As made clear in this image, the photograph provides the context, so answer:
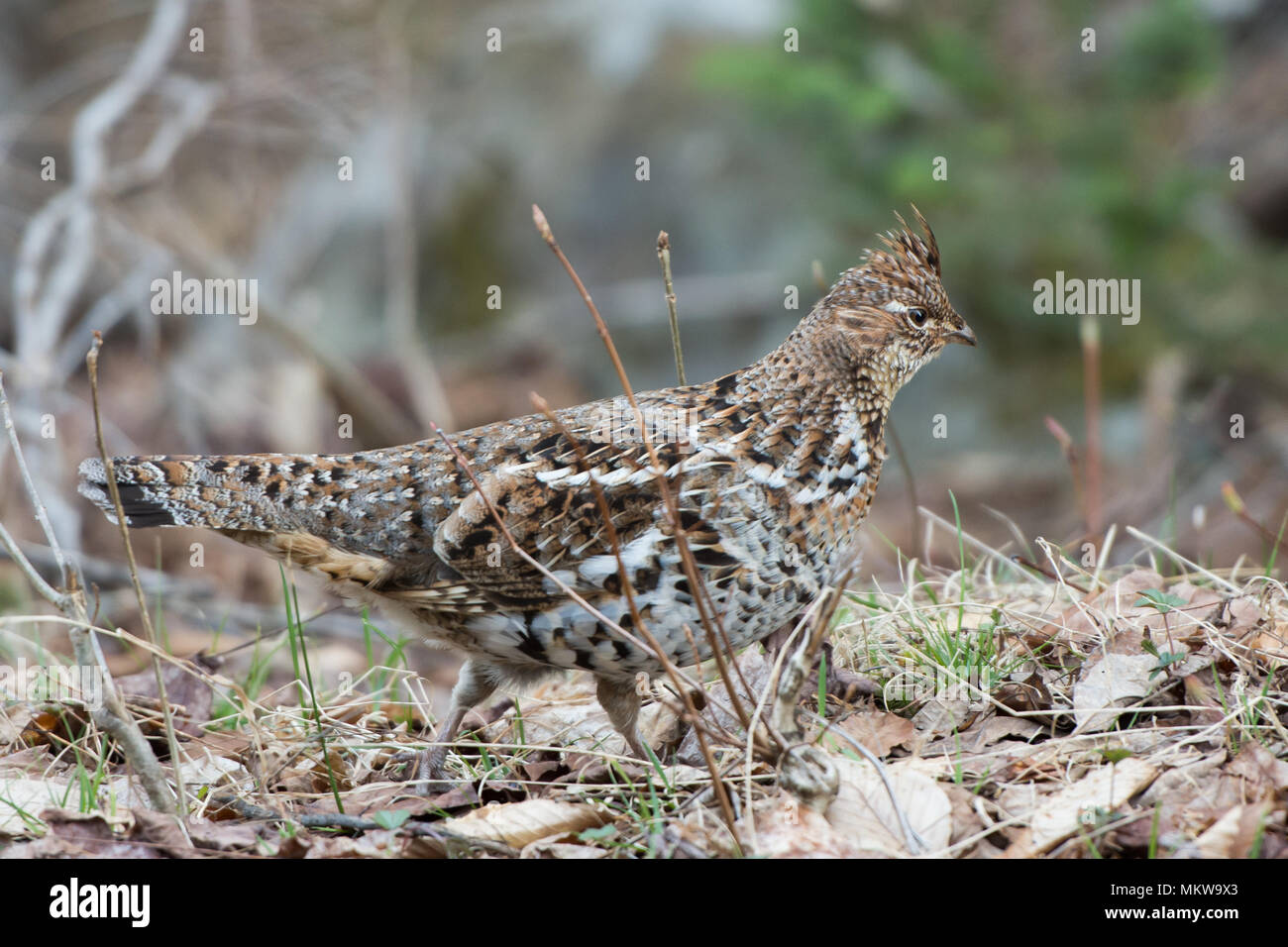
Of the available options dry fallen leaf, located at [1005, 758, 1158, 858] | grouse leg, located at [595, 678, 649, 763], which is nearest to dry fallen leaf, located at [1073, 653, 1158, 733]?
dry fallen leaf, located at [1005, 758, 1158, 858]

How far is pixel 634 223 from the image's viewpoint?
10.9 metres

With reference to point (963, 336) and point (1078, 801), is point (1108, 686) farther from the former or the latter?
point (963, 336)

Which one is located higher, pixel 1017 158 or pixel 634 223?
pixel 634 223

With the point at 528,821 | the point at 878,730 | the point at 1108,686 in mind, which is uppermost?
the point at 1108,686

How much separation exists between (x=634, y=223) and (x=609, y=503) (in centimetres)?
794

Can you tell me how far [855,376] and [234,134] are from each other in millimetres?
6443

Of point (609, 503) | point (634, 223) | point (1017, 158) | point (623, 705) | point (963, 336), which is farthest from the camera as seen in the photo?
point (634, 223)

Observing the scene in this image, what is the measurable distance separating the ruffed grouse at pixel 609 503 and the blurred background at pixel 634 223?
51.8 inches

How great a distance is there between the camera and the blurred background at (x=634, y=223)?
23.5ft

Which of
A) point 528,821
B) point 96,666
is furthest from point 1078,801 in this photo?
point 96,666

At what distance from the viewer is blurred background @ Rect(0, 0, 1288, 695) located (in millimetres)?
7148

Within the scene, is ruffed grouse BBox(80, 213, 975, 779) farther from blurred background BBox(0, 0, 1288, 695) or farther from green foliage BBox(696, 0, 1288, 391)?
green foliage BBox(696, 0, 1288, 391)

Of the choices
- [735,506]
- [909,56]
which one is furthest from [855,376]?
[909,56]

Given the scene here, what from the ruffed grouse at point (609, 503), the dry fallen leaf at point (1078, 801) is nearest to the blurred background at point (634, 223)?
the ruffed grouse at point (609, 503)
